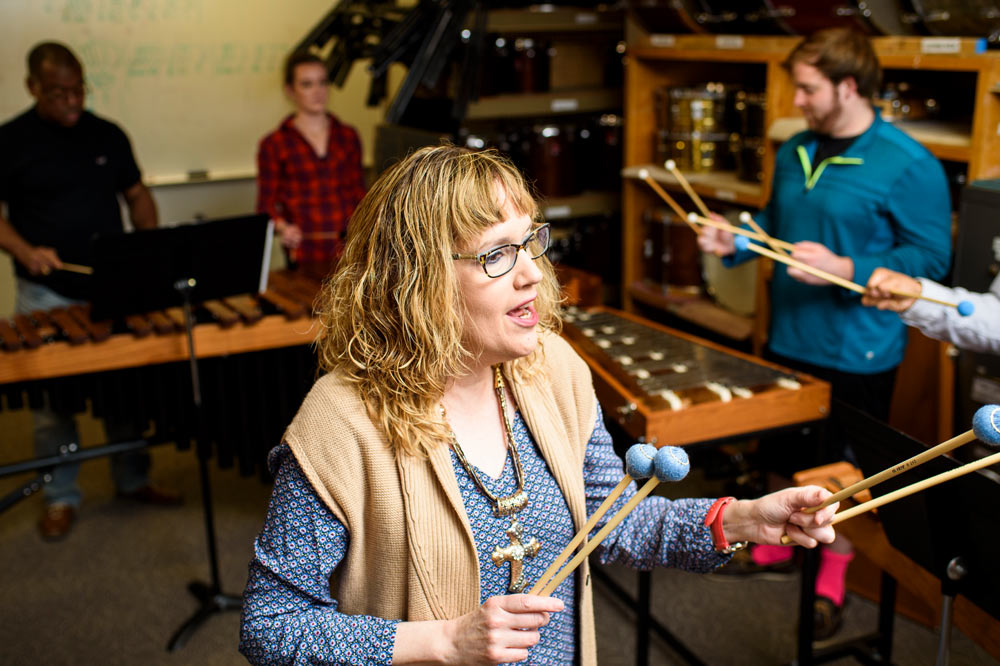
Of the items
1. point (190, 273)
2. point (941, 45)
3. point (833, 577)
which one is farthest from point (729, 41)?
point (190, 273)

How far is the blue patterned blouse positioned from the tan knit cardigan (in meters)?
0.03

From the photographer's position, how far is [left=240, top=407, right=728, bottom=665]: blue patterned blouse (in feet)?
4.50

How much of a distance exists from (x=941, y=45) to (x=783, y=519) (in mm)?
2305

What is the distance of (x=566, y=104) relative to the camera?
488cm

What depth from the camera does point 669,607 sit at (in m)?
3.31

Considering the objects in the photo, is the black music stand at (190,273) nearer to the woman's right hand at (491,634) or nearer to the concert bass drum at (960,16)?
the woman's right hand at (491,634)

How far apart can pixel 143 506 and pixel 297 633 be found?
122 inches

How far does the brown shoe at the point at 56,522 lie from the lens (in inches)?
153

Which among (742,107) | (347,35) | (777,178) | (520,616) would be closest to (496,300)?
(520,616)

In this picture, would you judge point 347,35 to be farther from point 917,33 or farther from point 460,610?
point 460,610

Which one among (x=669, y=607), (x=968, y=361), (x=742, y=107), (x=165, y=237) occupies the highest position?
(x=742, y=107)

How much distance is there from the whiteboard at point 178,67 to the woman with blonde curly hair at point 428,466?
4.29m

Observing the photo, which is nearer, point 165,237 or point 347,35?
point 165,237

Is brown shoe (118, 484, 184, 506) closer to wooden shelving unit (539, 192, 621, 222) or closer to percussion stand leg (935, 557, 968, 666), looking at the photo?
wooden shelving unit (539, 192, 621, 222)
